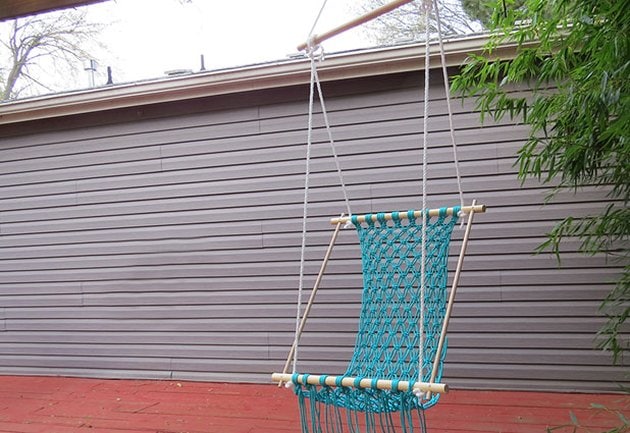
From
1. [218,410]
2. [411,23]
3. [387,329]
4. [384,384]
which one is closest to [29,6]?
[384,384]

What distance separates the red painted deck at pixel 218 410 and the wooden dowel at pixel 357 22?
6.04 feet

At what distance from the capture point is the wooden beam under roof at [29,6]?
1761mm

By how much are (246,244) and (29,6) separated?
2.48 meters

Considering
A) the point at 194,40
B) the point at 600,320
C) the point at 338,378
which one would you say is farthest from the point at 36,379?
the point at 194,40

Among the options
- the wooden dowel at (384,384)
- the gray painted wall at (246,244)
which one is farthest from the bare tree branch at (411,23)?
the wooden dowel at (384,384)

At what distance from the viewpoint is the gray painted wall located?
3572mm

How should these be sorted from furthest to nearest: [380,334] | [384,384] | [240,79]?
[240,79] < [380,334] < [384,384]

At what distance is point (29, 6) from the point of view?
70.0 inches

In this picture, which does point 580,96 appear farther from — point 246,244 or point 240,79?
point 246,244

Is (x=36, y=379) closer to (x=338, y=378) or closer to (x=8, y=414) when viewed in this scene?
(x=8, y=414)

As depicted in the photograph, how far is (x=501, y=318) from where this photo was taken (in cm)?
363

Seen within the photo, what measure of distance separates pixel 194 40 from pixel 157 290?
5.07 m

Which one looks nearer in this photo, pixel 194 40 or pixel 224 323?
pixel 224 323

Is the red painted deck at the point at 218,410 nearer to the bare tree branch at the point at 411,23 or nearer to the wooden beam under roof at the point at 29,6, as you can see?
the wooden beam under roof at the point at 29,6
